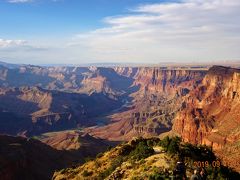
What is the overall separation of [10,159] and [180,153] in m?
84.6

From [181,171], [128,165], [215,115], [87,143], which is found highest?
[181,171]

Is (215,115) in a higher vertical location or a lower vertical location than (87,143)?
higher

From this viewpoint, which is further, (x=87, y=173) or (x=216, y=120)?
(x=216, y=120)

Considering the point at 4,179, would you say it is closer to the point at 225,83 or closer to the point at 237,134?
the point at 237,134

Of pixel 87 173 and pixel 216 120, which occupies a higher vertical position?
pixel 87 173

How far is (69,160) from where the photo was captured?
454 feet

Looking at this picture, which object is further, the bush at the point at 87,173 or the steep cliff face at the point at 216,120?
the steep cliff face at the point at 216,120

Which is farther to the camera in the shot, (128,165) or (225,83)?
(225,83)

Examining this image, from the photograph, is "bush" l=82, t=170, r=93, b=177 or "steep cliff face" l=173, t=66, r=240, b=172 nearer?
"bush" l=82, t=170, r=93, b=177

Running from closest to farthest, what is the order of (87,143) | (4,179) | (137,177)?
(137,177), (4,179), (87,143)

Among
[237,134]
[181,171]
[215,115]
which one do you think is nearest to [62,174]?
[181,171]

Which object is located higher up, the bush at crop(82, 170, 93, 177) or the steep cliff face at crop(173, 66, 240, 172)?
the bush at crop(82, 170, 93, 177)

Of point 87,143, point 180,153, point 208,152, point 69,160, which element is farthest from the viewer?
point 87,143

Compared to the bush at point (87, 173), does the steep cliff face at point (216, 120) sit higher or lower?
lower
